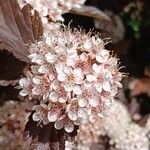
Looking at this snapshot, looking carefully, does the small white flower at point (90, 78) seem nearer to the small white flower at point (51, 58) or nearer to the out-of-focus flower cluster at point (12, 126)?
the small white flower at point (51, 58)

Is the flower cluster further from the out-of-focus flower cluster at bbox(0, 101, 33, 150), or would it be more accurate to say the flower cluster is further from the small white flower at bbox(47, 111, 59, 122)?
the small white flower at bbox(47, 111, 59, 122)

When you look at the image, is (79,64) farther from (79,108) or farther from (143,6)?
(143,6)

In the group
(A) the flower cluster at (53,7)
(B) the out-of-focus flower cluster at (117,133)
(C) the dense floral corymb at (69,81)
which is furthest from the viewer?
(B) the out-of-focus flower cluster at (117,133)

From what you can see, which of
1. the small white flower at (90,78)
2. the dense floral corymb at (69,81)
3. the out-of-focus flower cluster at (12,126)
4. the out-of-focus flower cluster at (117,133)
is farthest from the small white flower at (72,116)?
the out-of-focus flower cluster at (117,133)

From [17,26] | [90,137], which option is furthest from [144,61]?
[17,26]

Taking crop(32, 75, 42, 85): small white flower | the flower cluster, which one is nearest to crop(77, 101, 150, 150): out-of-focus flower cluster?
the flower cluster

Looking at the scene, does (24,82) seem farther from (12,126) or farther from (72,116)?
(12,126)
